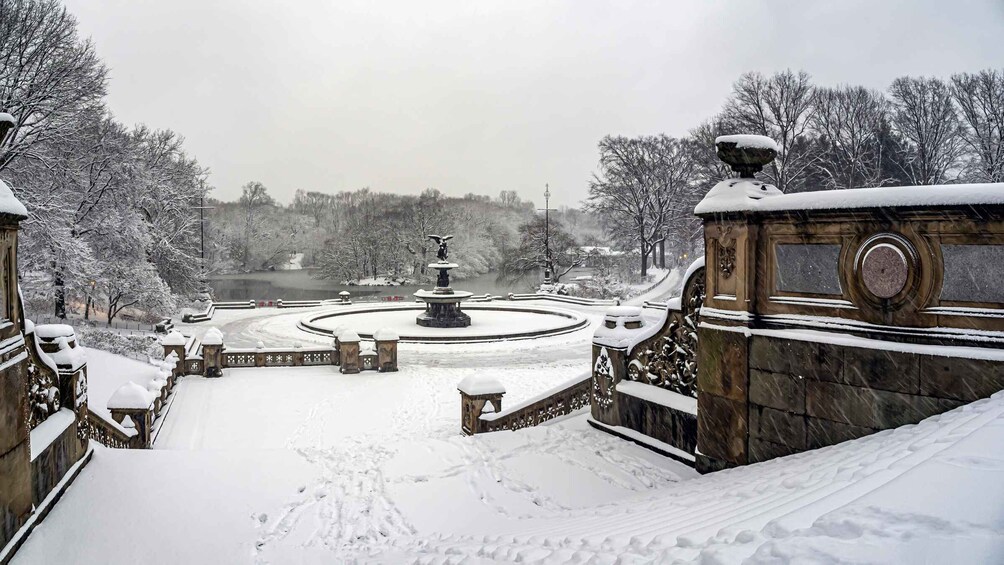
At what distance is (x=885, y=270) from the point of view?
5.33 metres

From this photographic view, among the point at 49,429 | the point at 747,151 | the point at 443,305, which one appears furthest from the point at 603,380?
the point at 443,305

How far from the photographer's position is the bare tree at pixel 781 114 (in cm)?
3469

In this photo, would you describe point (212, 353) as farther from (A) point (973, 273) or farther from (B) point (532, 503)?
(A) point (973, 273)

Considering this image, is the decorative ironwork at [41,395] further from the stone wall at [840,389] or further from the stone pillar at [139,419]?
the stone wall at [840,389]

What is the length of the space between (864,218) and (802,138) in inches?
1406

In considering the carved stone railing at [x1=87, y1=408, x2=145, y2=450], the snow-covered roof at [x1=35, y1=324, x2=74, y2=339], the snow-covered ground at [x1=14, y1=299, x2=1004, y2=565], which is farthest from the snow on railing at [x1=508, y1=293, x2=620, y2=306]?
the snow-covered roof at [x1=35, y1=324, x2=74, y2=339]

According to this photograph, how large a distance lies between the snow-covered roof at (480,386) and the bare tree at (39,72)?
57.0 ft

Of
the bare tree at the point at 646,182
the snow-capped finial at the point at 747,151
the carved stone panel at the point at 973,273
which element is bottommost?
the carved stone panel at the point at 973,273

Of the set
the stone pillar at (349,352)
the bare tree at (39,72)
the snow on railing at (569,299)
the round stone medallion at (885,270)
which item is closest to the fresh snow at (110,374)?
the stone pillar at (349,352)

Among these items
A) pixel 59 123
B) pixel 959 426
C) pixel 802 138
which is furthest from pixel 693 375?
pixel 802 138

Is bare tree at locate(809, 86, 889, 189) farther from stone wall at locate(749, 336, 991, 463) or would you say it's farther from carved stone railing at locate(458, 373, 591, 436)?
stone wall at locate(749, 336, 991, 463)

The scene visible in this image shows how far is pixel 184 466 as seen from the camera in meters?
7.26

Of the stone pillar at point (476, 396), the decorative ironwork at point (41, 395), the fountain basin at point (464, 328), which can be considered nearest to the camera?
the decorative ironwork at point (41, 395)

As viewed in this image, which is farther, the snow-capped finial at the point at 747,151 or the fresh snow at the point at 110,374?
the fresh snow at the point at 110,374
